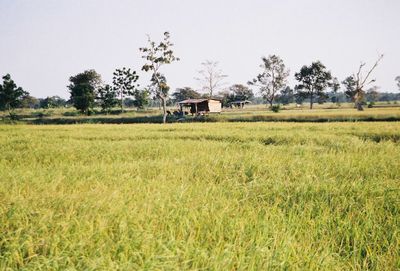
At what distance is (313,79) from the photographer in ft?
272

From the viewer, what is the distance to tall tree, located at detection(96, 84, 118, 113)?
225ft

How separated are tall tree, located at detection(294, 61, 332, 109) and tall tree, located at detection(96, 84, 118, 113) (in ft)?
164

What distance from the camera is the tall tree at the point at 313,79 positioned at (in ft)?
266

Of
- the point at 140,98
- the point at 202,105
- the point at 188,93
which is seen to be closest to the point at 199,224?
the point at 202,105

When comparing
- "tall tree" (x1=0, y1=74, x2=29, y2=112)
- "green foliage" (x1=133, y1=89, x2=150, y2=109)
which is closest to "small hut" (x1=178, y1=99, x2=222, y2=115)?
"green foliage" (x1=133, y1=89, x2=150, y2=109)

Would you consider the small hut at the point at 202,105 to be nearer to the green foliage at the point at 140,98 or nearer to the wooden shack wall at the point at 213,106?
the wooden shack wall at the point at 213,106

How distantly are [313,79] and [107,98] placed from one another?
2160 inches

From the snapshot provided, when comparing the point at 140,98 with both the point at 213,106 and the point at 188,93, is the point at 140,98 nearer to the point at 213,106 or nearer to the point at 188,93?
the point at 213,106

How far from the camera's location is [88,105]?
204 ft

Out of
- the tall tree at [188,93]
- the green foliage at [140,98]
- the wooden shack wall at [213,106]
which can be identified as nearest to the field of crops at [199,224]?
the wooden shack wall at [213,106]

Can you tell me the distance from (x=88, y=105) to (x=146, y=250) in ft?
209

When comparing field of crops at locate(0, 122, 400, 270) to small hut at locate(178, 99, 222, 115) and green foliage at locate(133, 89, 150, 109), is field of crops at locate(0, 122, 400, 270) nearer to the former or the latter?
small hut at locate(178, 99, 222, 115)

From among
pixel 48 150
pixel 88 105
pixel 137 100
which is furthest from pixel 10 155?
pixel 137 100

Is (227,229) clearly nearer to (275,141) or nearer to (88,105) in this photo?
(275,141)
